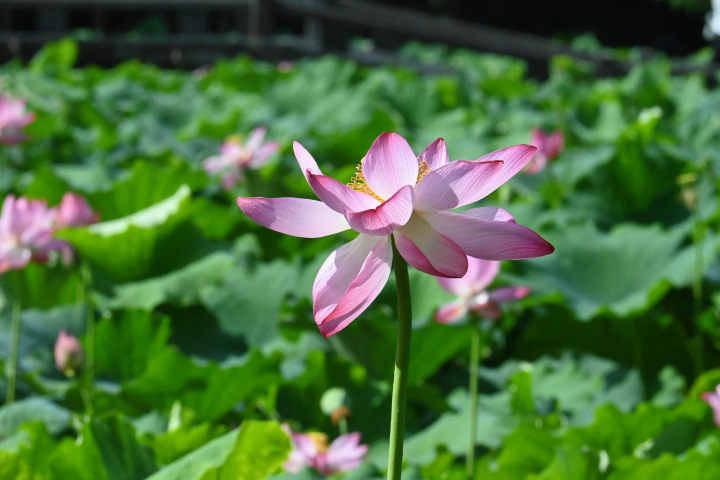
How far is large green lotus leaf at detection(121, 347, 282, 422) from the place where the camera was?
1.17 m

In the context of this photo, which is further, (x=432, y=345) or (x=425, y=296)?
(x=425, y=296)

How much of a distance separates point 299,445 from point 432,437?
29 centimetres

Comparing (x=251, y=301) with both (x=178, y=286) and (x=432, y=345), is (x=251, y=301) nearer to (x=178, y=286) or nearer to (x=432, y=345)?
(x=178, y=286)

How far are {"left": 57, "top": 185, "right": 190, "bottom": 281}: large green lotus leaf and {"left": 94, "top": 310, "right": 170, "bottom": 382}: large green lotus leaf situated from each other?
0.72 ft

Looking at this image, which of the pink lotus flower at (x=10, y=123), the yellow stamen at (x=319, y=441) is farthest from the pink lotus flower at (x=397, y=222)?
the pink lotus flower at (x=10, y=123)

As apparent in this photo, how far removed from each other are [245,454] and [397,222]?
0.35m

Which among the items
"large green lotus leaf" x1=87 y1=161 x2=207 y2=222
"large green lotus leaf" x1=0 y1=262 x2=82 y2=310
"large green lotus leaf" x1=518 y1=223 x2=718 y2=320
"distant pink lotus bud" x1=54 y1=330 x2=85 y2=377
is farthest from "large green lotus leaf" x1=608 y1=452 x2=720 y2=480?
"large green lotus leaf" x1=87 y1=161 x2=207 y2=222

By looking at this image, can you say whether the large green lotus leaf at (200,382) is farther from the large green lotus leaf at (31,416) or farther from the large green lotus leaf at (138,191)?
the large green lotus leaf at (138,191)

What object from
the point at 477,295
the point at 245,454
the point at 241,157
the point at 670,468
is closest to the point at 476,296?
the point at 477,295

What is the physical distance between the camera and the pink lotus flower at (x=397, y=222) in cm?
46

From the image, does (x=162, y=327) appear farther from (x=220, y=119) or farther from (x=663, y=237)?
Answer: (x=220, y=119)

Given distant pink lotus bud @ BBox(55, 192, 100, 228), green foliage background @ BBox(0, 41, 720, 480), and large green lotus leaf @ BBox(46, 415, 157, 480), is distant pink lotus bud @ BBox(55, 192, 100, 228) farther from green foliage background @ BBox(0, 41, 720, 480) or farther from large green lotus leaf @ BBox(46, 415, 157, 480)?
large green lotus leaf @ BBox(46, 415, 157, 480)

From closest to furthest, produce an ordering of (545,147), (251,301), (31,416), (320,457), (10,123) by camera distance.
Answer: (320,457) → (31,416) → (251,301) → (10,123) → (545,147)

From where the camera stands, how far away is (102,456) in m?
0.79
